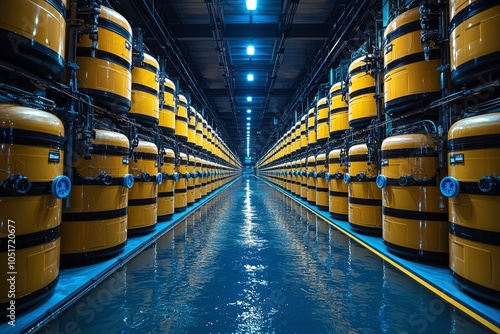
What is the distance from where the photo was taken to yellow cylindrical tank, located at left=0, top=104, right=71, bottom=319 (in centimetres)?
238

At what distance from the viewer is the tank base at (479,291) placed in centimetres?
269

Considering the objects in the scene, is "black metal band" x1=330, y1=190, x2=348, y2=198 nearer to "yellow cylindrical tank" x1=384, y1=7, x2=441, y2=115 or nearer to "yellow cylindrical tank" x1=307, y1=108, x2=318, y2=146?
"yellow cylindrical tank" x1=384, y1=7, x2=441, y2=115

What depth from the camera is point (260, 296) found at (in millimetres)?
3070

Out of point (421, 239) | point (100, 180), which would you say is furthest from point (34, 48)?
point (421, 239)

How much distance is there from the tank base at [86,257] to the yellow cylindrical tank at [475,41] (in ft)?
17.6

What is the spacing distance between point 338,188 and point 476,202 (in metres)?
4.55

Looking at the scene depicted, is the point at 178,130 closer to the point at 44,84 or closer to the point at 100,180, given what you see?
the point at 100,180

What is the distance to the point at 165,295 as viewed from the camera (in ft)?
10.2

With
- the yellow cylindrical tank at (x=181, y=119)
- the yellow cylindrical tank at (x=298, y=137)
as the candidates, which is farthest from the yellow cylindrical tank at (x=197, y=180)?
the yellow cylindrical tank at (x=298, y=137)

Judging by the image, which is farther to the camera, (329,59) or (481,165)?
(329,59)

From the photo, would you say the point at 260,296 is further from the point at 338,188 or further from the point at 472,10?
the point at 338,188

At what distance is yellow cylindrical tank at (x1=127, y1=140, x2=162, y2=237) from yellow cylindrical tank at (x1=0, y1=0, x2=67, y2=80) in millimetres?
2675

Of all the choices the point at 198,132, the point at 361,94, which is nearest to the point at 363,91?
the point at 361,94

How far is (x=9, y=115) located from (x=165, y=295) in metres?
2.39
